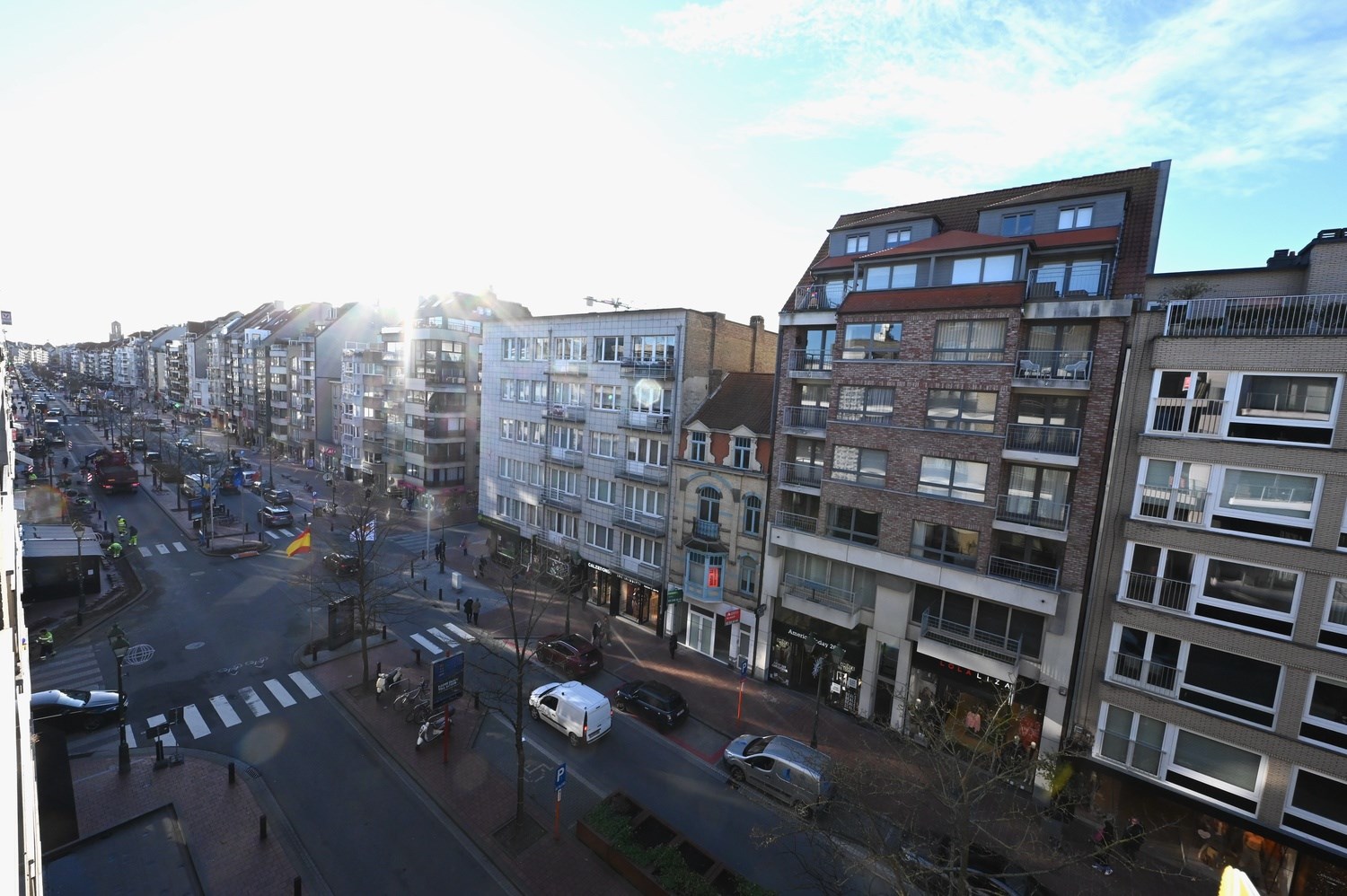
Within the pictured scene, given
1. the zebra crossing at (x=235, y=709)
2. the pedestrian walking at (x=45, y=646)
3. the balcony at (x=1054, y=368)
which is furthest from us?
the pedestrian walking at (x=45, y=646)

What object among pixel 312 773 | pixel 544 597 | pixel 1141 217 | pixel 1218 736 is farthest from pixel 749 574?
pixel 1141 217

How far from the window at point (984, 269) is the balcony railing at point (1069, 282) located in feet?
3.09

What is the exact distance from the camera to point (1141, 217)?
63.8 ft

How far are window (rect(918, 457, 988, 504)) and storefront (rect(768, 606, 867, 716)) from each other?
22.0ft

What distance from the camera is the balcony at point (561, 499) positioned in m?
35.1

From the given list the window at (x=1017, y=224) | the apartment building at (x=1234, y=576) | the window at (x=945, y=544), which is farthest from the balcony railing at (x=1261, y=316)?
the window at (x=945, y=544)

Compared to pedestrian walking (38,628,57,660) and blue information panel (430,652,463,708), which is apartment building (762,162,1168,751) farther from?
pedestrian walking (38,628,57,660)

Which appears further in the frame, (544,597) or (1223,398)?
(544,597)

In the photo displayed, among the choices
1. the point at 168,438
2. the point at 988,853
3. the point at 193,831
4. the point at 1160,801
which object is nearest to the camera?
the point at 988,853

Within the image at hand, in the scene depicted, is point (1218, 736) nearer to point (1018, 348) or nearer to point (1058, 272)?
Result: point (1018, 348)

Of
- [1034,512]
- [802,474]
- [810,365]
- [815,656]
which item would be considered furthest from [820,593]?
[810,365]

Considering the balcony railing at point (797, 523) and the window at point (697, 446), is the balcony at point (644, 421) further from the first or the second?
the balcony railing at point (797, 523)

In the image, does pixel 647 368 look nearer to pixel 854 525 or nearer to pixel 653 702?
pixel 854 525

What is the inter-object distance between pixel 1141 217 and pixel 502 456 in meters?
35.0
